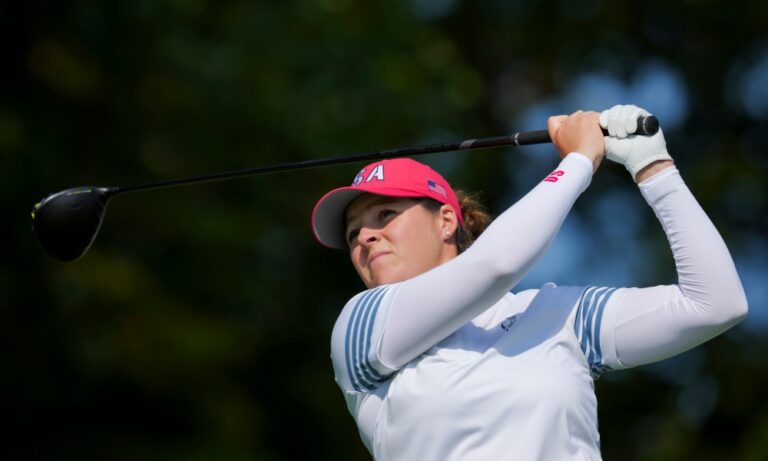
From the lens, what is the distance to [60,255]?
4.32 meters

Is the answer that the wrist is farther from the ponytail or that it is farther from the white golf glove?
the ponytail

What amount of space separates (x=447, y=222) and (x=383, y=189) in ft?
0.76

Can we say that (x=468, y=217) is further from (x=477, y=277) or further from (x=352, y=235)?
(x=477, y=277)

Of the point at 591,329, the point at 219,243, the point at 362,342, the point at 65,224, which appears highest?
the point at 219,243

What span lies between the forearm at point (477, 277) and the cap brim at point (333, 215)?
51 centimetres

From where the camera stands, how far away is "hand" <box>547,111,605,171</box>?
10.5 feet

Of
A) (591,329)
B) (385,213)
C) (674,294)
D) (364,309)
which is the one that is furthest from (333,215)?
(674,294)

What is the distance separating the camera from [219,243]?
11055 mm

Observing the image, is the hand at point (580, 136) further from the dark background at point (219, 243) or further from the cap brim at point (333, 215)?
Answer: the dark background at point (219, 243)

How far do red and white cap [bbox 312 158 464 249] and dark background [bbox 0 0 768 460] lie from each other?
Answer: 21.8 ft

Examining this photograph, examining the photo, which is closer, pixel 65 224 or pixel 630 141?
pixel 630 141

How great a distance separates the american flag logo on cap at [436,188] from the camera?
11.7ft

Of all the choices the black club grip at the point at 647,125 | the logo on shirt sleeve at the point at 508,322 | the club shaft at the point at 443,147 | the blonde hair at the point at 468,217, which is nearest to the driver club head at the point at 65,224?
the club shaft at the point at 443,147

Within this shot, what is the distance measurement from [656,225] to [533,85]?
6.97ft
